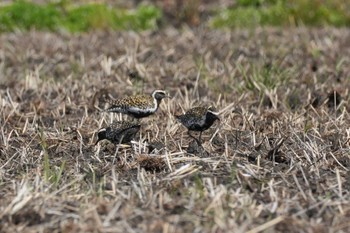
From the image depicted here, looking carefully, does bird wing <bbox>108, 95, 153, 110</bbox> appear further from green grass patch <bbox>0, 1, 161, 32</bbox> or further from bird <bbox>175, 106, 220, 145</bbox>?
green grass patch <bbox>0, 1, 161, 32</bbox>

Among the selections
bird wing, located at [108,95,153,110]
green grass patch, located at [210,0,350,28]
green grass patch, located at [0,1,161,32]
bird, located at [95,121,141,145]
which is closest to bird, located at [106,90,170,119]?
bird wing, located at [108,95,153,110]

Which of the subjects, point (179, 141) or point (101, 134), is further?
point (179, 141)

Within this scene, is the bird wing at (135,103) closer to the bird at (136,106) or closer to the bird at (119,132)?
the bird at (136,106)

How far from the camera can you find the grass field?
488 cm

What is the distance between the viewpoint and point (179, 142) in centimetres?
652

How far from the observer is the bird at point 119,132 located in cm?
631

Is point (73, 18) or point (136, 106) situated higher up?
point (136, 106)

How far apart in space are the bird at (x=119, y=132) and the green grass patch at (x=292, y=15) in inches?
286

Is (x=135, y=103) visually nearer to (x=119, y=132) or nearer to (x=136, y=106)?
(x=136, y=106)

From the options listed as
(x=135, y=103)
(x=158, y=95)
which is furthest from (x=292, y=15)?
(x=135, y=103)

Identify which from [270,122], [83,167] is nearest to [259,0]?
[270,122]

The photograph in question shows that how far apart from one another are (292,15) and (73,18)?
348cm

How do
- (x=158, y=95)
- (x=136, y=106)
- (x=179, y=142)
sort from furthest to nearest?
(x=158, y=95), (x=136, y=106), (x=179, y=142)

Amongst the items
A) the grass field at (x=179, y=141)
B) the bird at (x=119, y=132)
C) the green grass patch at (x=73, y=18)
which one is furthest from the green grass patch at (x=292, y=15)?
the bird at (x=119, y=132)
